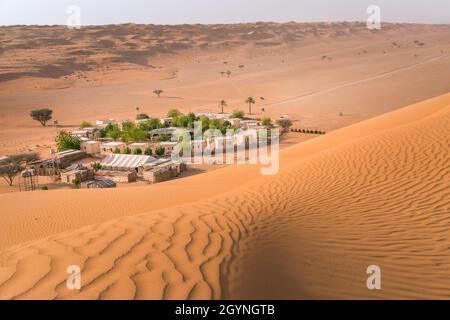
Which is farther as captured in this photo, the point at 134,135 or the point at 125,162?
the point at 134,135

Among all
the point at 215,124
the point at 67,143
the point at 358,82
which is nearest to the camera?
the point at 67,143

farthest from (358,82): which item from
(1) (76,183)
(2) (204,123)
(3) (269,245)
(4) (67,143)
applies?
(3) (269,245)

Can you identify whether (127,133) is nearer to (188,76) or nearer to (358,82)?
(358,82)

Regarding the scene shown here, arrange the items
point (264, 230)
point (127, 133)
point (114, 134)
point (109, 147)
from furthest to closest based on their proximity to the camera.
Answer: point (114, 134)
point (127, 133)
point (109, 147)
point (264, 230)

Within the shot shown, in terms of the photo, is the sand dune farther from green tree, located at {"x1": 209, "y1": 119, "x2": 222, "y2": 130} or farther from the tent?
green tree, located at {"x1": 209, "y1": 119, "x2": 222, "y2": 130}

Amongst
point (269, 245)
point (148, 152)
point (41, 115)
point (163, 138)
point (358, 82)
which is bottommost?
point (148, 152)
